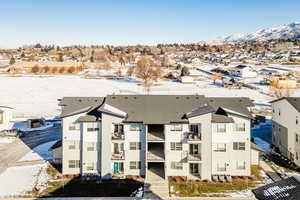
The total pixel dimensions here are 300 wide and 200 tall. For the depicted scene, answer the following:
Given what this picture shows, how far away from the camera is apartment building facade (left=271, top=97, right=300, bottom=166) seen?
2428 cm

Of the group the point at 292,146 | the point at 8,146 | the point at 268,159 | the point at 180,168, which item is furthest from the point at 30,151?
the point at 292,146

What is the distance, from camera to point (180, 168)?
2181cm

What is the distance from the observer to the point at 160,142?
71.8ft

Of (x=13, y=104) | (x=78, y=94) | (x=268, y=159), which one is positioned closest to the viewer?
(x=268, y=159)

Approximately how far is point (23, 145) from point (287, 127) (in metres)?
25.5

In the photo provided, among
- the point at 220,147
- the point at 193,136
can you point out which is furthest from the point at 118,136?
the point at 220,147

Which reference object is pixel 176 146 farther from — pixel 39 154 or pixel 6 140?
pixel 6 140

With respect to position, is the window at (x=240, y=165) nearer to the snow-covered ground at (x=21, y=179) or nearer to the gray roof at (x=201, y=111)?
the gray roof at (x=201, y=111)

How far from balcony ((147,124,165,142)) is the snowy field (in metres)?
23.6

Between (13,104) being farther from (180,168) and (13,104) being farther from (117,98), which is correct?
(180,168)

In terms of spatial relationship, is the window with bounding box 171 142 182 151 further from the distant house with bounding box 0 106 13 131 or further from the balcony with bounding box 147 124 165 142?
the distant house with bounding box 0 106 13 131

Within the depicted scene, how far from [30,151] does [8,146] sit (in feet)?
10.6

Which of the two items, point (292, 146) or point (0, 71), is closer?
point (292, 146)

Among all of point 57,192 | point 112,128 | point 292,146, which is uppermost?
point 112,128
